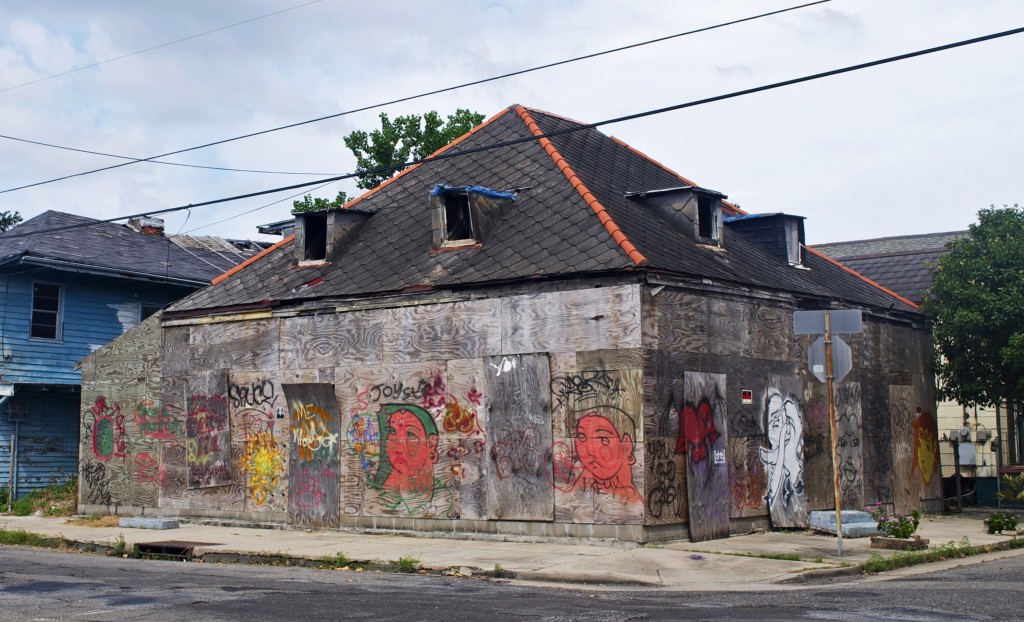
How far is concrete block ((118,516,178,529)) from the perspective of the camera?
20062mm

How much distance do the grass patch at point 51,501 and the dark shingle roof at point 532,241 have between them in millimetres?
5456

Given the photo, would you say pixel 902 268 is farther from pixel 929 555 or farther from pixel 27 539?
pixel 27 539

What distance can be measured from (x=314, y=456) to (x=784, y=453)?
27.7 feet

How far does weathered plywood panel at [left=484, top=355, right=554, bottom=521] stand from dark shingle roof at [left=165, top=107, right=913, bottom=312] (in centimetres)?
160

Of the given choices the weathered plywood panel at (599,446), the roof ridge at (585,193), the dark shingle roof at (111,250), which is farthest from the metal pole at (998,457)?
the dark shingle roof at (111,250)

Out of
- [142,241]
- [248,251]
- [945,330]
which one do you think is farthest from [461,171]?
[248,251]

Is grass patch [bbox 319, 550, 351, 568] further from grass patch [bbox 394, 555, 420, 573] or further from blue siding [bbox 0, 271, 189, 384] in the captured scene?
blue siding [bbox 0, 271, 189, 384]

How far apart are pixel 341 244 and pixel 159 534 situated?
6.42 m

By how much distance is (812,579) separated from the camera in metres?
13.3

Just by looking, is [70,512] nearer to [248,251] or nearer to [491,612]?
[248,251]

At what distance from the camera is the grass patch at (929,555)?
1405 centimetres

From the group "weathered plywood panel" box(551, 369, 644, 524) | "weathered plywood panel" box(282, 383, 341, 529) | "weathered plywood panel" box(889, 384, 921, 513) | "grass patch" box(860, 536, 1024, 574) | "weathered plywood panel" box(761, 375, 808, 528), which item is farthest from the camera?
"weathered plywood panel" box(889, 384, 921, 513)

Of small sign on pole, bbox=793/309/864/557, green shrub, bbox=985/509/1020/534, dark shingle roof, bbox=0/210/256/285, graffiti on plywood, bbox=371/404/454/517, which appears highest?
dark shingle roof, bbox=0/210/256/285

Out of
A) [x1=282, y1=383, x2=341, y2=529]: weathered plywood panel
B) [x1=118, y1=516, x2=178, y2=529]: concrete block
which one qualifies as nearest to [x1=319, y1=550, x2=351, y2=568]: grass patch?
[x1=282, y1=383, x2=341, y2=529]: weathered plywood panel
